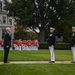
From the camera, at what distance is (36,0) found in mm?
58125

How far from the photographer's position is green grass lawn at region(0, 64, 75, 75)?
1435 centimetres

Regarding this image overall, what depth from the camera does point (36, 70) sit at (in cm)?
1473

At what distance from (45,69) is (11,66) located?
1.76 metres

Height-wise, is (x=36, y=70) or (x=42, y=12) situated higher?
(x=42, y=12)

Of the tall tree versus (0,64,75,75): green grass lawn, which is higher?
the tall tree

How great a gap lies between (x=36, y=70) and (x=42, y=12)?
4324 cm

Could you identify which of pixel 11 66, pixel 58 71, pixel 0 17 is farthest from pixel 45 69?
pixel 0 17

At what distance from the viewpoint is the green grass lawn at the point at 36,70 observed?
565 inches

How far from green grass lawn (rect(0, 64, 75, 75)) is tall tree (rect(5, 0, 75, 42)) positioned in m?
39.2

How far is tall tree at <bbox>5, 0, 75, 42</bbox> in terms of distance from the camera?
55594mm

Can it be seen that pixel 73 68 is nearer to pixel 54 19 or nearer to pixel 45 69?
pixel 45 69

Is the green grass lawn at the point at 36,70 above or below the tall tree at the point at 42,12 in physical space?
below

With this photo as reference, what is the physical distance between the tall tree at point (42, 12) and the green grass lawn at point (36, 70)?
3917cm

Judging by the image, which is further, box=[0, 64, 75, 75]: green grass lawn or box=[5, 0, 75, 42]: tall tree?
box=[5, 0, 75, 42]: tall tree
